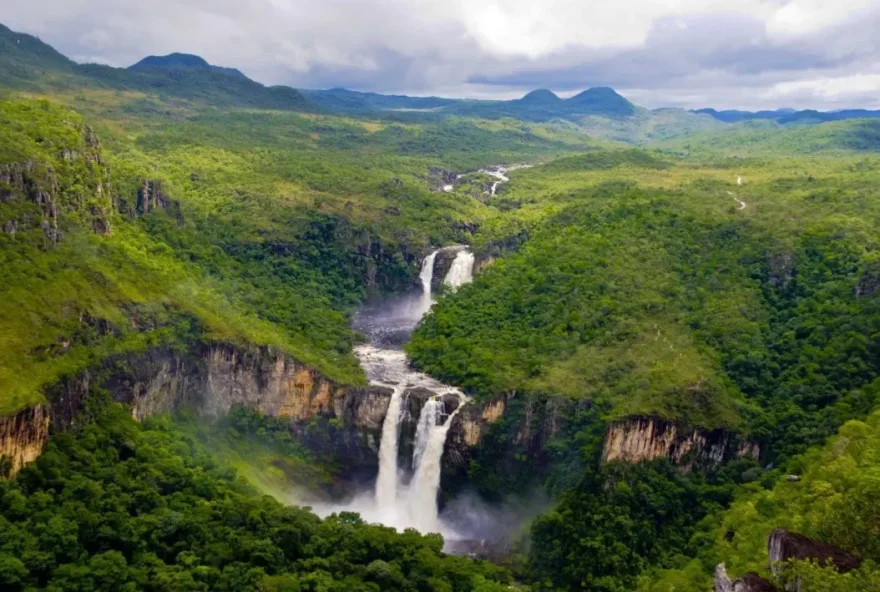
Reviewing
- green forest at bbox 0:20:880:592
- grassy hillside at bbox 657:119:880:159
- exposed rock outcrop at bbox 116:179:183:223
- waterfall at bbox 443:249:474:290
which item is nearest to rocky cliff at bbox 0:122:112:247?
green forest at bbox 0:20:880:592

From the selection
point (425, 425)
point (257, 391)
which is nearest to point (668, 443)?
point (425, 425)

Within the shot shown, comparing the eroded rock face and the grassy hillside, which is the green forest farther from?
the grassy hillside

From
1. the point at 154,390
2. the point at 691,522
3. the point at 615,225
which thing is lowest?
the point at 691,522

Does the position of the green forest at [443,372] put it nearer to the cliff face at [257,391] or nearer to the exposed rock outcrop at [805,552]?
the cliff face at [257,391]

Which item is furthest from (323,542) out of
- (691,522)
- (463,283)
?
(463,283)

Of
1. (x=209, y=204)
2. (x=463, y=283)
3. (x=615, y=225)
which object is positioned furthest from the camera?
(x=209, y=204)

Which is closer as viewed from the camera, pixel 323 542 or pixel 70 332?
pixel 323 542

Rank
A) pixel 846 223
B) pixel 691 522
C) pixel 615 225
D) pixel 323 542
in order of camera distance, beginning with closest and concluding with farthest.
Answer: pixel 323 542 < pixel 691 522 < pixel 846 223 < pixel 615 225

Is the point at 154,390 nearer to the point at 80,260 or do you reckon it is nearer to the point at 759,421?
the point at 80,260
